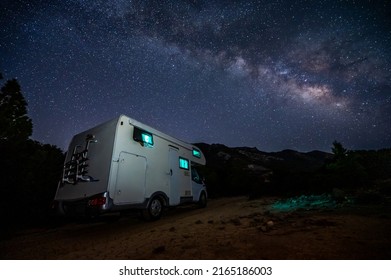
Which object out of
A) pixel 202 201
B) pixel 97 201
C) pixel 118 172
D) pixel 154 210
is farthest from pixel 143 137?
pixel 202 201

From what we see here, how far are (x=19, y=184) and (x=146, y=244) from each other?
609 centimetres

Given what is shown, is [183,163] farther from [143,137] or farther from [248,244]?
[248,244]

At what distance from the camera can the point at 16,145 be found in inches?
293

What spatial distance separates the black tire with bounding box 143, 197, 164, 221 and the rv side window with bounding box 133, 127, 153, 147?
5.79 feet

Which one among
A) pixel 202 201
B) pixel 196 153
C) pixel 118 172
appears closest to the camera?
pixel 118 172

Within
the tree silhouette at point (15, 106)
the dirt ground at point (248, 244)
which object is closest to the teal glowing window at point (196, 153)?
the dirt ground at point (248, 244)

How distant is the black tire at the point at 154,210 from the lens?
20.2 feet

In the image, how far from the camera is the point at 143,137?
20.3 ft

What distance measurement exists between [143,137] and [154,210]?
2311mm

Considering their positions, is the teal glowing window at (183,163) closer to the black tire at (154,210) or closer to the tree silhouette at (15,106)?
the black tire at (154,210)

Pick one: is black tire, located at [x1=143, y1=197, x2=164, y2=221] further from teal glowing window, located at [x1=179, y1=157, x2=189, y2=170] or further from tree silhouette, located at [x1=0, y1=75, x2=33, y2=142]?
tree silhouette, located at [x1=0, y1=75, x2=33, y2=142]

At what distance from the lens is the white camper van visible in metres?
5.23

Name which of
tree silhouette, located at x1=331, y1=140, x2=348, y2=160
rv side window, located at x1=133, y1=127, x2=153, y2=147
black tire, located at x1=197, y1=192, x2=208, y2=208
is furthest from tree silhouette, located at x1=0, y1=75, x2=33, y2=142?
tree silhouette, located at x1=331, y1=140, x2=348, y2=160
